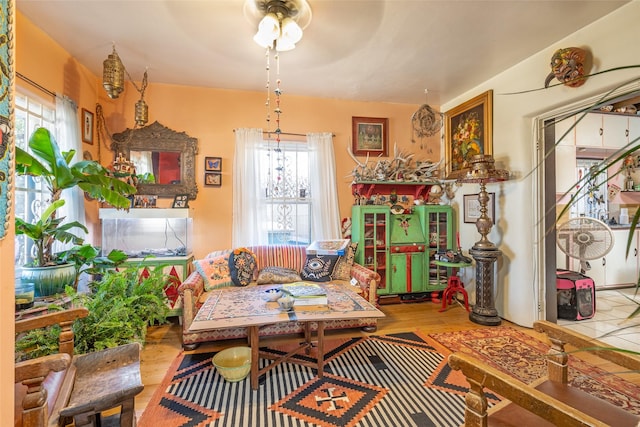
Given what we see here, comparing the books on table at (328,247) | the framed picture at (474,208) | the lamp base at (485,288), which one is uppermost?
the framed picture at (474,208)

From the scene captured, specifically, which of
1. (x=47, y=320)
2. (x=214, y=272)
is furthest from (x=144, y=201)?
(x=47, y=320)

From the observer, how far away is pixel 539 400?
1.00m

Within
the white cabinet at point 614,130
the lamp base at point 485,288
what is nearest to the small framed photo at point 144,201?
the lamp base at point 485,288

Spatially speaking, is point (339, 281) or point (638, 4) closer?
point (638, 4)

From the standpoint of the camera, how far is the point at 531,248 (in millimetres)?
3055

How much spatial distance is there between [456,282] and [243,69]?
3600mm

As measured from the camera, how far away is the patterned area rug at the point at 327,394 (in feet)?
5.81

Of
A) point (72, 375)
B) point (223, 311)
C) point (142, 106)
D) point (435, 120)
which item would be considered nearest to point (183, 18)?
point (142, 106)

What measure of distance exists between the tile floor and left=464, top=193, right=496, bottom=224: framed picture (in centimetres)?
134

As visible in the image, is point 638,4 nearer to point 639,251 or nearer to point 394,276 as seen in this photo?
point 394,276

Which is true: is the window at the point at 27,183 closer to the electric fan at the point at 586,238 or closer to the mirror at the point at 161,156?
the mirror at the point at 161,156

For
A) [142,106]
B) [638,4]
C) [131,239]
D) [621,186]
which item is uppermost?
[638,4]

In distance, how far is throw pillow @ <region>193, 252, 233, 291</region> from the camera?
294cm

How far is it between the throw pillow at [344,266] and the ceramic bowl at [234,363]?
1327mm
